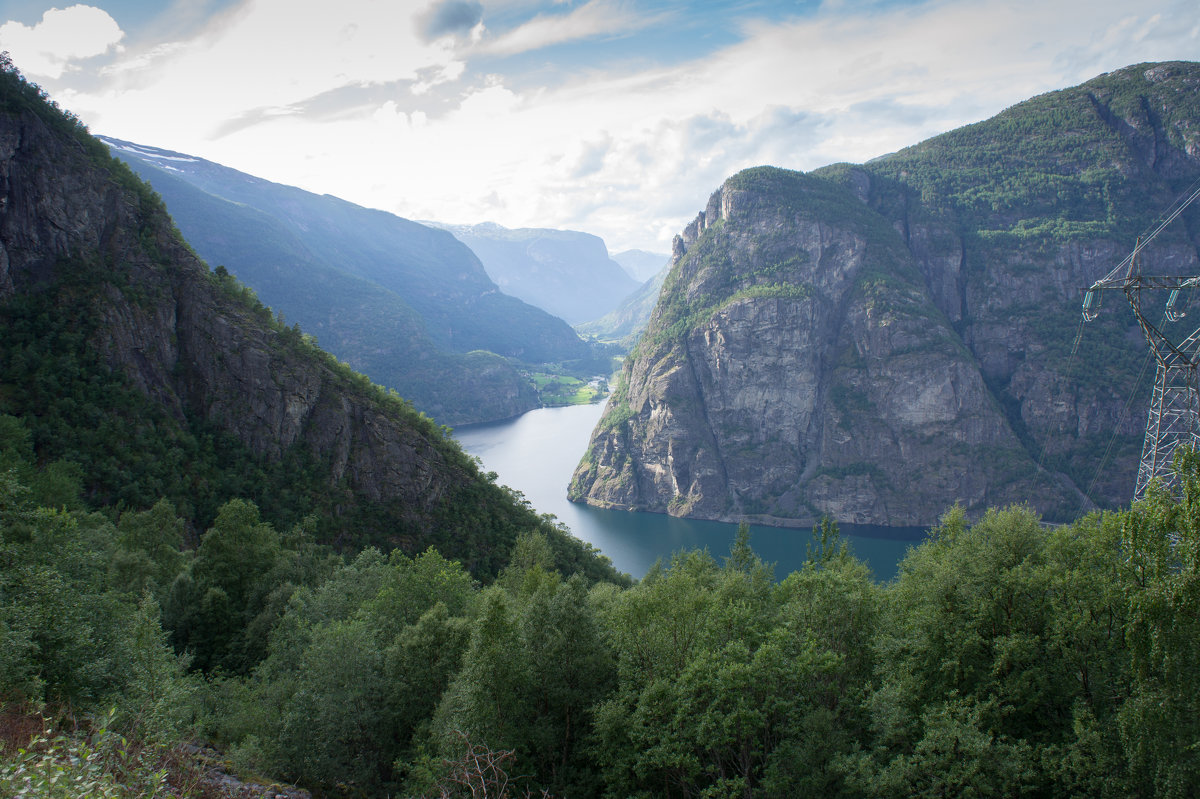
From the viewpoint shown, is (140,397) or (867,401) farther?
(867,401)

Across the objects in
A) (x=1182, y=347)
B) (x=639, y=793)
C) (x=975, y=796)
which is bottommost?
(x=639, y=793)

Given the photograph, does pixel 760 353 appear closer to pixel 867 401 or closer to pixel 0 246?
pixel 867 401

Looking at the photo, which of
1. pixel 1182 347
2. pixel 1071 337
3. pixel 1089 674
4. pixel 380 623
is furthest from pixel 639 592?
pixel 1071 337

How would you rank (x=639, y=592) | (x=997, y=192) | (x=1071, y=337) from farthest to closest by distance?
(x=997, y=192) → (x=1071, y=337) → (x=639, y=592)

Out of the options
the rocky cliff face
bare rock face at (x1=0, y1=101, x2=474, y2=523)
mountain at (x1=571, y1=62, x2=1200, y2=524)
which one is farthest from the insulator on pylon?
mountain at (x1=571, y1=62, x2=1200, y2=524)

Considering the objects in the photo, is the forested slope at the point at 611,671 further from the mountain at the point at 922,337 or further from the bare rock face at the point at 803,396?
the mountain at the point at 922,337

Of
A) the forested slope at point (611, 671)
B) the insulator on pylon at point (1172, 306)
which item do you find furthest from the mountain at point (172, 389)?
the insulator on pylon at point (1172, 306)
